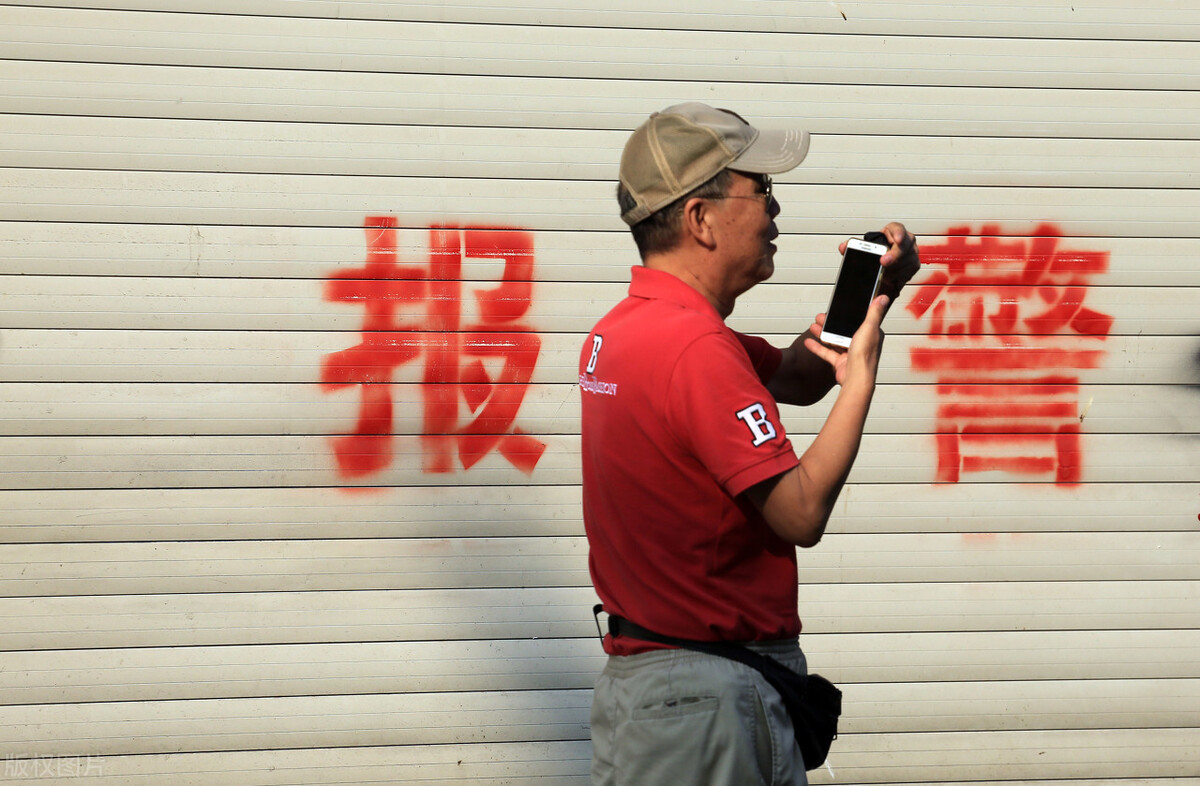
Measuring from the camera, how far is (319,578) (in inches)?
150

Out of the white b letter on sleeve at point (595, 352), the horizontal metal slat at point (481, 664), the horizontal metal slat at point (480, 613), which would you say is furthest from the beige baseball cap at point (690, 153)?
the horizontal metal slat at point (481, 664)

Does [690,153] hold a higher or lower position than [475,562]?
higher

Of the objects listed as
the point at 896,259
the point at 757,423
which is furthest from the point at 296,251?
the point at 757,423

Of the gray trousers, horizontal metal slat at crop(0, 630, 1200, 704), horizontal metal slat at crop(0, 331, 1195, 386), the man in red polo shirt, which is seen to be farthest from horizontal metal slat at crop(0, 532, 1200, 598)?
the gray trousers

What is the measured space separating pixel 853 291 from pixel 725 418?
1.97ft

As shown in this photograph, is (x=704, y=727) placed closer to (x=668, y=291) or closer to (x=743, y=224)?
(x=668, y=291)

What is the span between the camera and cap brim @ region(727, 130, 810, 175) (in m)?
2.03

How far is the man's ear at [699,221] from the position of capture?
2.04 metres

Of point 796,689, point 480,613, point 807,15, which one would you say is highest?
point 807,15

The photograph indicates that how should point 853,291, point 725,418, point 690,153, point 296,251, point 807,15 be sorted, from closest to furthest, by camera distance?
1. point 725,418
2. point 690,153
3. point 853,291
4. point 296,251
5. point 807,15

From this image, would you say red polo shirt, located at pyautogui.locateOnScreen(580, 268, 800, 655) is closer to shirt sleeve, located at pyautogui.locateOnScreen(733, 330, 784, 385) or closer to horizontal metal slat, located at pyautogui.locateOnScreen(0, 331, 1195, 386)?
shirt sleeve, located at pyautogui.locateOnScreen(733, 330, 784, 385)

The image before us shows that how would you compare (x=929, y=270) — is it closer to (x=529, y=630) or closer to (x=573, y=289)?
(x=573, y=289)

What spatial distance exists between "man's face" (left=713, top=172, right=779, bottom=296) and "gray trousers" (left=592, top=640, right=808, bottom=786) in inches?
30.8

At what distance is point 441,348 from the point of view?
3.79m
